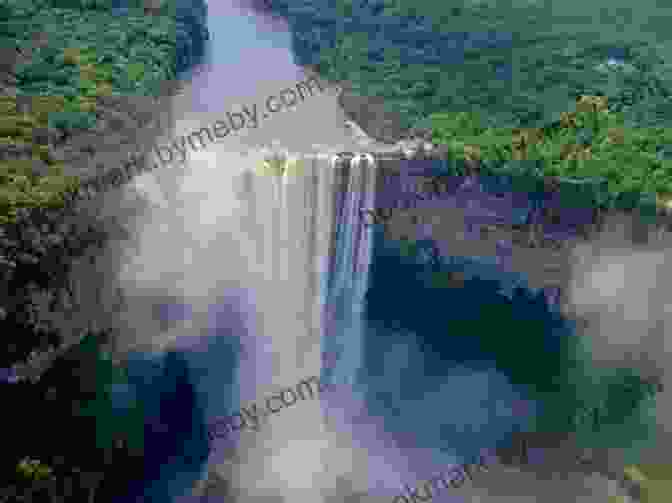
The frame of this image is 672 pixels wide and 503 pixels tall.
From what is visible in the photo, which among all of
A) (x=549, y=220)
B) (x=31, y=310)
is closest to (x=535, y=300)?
(x=549, y=220)

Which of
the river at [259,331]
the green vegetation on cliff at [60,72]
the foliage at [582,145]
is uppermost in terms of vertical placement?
the green vegetation on cliff at [60,72]

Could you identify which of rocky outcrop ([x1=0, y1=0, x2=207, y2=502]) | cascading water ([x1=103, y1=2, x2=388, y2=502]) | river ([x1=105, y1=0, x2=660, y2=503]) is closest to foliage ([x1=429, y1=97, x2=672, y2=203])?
river ([x1=105, y1=0, x2=660, y2=503])

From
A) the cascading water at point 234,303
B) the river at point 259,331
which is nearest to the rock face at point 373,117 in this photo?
the river at point 259,331

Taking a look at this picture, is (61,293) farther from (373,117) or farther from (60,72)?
(373,117)

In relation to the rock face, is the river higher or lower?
lower

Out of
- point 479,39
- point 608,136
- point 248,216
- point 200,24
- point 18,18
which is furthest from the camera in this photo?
point 200,24

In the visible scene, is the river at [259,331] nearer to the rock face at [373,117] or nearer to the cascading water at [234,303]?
the cascading water at [234,303]

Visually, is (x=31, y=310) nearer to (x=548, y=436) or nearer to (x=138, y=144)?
(x=138, y=144)

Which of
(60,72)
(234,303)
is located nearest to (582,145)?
(234,303)

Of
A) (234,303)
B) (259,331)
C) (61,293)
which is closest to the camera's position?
(61,293)

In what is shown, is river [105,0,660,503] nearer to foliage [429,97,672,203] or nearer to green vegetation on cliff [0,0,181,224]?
green vegetation on cliff [0,0,181,224]

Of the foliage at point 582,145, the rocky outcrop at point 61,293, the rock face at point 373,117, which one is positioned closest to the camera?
the rocky outcrop at point 61,293
